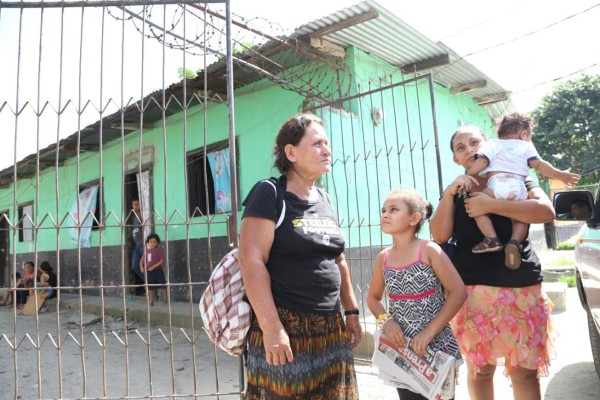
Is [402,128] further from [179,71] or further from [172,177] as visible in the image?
[179,71]

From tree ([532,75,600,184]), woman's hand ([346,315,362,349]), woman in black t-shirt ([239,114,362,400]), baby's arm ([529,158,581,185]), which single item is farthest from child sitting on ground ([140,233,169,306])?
tree ([532,75,600,184])

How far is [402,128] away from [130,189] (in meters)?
5.79

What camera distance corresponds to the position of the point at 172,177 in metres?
8.20

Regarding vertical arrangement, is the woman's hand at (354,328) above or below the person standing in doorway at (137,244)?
below

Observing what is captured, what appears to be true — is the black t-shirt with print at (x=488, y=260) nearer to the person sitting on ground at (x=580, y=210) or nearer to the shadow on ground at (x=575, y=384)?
the person sitting on ground at (x=580, y=210)

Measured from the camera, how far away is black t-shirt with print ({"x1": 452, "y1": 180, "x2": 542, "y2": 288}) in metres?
2.03

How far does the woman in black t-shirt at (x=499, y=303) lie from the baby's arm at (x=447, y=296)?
0.73 feet

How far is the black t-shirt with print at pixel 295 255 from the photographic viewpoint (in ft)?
5.66

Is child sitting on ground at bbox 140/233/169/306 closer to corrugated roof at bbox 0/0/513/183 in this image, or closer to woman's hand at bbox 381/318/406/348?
corrugated roof at bbox 0/0/513/183

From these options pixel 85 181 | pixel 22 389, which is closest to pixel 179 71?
pixel 85 181

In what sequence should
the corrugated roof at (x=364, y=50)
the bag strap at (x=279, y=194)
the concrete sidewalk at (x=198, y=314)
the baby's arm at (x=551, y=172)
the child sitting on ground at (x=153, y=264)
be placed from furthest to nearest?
the child sitting on ground at (x=153, y=264) < the corrugated roof at (x=364, y=50) < the concrete sidewalk at (x=198, y=314) < the baby's arm at (x=551, y=172) < the bag strap at (x=279, y=194)

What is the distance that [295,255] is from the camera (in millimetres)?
1745

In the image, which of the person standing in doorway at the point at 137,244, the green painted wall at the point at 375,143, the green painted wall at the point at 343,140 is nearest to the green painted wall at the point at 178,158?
the green painted wall at the point at 343,140

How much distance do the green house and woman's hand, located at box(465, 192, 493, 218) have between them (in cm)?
218
